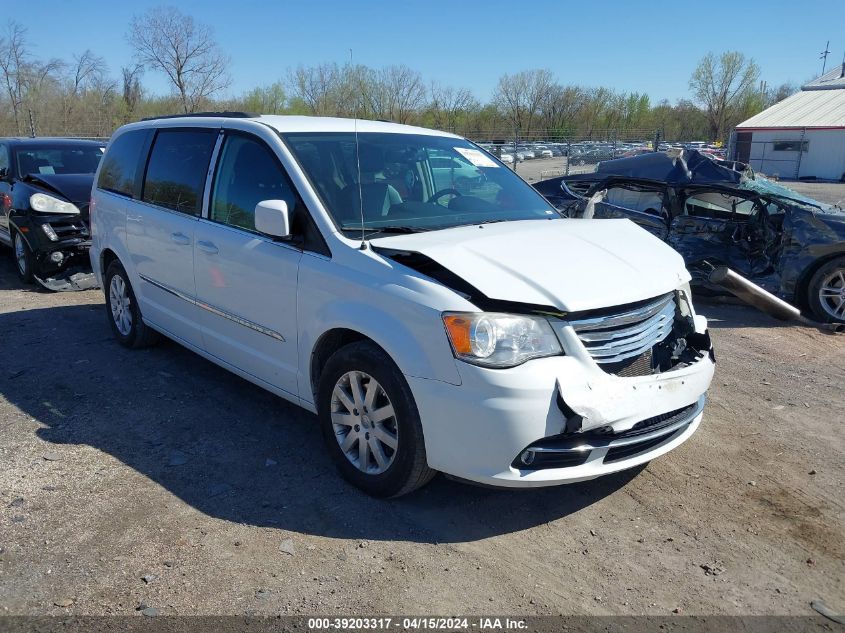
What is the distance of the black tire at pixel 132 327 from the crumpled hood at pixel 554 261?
10.2ft

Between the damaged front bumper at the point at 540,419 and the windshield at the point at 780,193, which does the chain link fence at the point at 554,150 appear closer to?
the windshield at the point at 780,193

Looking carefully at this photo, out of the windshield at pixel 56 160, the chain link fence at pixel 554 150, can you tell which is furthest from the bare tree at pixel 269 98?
the windshield at pixel 56 160

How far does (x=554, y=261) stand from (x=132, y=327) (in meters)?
4.01

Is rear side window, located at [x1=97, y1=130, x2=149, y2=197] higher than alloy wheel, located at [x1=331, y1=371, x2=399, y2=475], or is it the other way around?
rear side window, located at [x1=97, y1=130, x2=149, y2=197]

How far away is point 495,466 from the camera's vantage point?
3066mm

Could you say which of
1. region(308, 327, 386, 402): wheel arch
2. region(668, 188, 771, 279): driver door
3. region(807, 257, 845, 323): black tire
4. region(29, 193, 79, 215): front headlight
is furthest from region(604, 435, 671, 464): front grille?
region(29, 193, 79, 215): front headlight

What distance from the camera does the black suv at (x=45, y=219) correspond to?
8250mm

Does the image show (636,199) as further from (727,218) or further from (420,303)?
(420,303)

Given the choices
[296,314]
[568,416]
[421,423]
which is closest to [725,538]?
[568,416]

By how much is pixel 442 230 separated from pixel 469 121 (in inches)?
1737

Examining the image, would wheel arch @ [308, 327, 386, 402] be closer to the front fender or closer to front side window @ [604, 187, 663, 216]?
the front fender

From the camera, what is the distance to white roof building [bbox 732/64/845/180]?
1502 inches

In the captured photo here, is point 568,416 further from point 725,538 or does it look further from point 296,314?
point 296,314

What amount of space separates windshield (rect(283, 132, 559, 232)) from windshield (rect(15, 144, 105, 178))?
21.8ft
